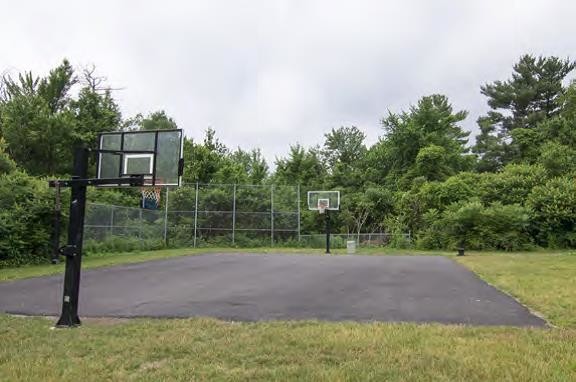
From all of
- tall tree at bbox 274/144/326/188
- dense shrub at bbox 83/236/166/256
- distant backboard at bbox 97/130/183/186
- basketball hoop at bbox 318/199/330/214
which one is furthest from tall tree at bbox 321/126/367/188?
distant backboard at bbox 97/130/183/186

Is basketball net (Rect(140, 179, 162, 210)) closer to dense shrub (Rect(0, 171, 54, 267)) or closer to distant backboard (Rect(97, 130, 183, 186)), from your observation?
dense shrub (Rect(0, 171, 54, 267))

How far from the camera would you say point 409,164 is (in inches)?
1513

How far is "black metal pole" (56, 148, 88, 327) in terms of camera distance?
6586 millimetres

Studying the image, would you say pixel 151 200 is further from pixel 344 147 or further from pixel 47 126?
pixel 344 147

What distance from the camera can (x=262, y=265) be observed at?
15875 millimetres

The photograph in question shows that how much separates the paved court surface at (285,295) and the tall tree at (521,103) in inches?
1132

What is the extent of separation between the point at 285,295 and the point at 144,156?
356 centimetres

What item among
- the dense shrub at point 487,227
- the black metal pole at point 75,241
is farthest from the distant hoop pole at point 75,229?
the dense shrub at point 487,227

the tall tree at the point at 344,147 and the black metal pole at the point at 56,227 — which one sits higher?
the tall tree at the point at 344,147

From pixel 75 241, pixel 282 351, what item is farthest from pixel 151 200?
pixel 282 351

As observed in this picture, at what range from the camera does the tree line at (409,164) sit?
73.2 ft

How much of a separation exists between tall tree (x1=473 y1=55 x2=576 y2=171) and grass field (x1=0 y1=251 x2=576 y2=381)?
1409 inches

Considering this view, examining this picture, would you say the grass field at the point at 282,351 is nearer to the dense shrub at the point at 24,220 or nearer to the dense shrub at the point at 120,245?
the dense shrub at the point at 24,220

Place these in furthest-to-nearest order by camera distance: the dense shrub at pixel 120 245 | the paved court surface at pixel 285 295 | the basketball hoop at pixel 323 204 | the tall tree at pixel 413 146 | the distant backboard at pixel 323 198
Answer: the tall tree at pixel 413 146 < the distant backboard at pixel 323 198 < the basketball hoop at pixel 323 204 < the dense shrub at pixel 120 245 < the paved court surface at pixel 285 295
